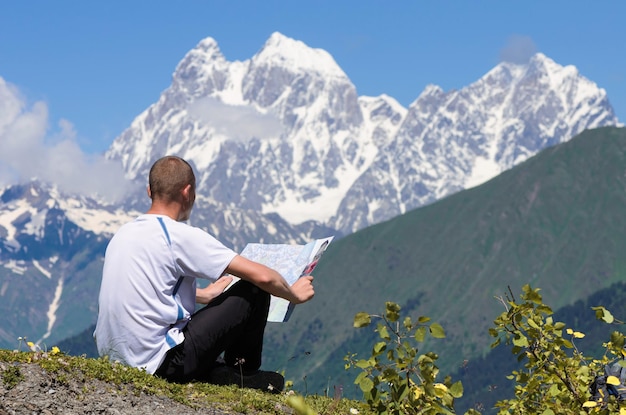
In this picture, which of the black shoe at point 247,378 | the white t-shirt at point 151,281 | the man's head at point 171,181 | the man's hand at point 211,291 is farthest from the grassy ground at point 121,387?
the man's head at point 171,181

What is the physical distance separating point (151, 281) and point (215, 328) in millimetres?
1296

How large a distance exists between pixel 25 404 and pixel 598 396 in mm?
6264

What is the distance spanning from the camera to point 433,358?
8.68m

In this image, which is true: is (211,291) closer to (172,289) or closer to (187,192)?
(172,289)

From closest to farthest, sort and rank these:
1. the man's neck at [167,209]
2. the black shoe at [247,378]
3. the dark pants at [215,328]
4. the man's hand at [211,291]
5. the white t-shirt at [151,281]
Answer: the white t-shirt at [151,281]
the man's neck at [167,209]
the dark pants at [215,328]
the black shoe at [247,378]
the man's hand at [211,291]

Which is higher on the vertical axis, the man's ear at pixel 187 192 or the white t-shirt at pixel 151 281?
the man's ear at pixel 187 192

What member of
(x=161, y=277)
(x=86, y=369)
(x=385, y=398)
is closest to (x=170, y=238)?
(x=161, y=277)

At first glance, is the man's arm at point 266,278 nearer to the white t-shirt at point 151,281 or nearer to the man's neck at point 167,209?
the white t-shirt at point 151,281

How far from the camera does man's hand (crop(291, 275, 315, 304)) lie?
43.7 feet

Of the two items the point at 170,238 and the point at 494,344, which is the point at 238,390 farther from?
the point at 494,344

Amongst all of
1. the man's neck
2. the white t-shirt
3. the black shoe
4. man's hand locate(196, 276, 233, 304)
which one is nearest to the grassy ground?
the black shoe

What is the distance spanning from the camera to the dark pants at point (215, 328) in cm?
1328

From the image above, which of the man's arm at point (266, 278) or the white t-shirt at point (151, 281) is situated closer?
the white t-shirt at point (151, 281)

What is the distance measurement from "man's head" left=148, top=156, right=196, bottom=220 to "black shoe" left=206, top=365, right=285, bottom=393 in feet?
9.58
